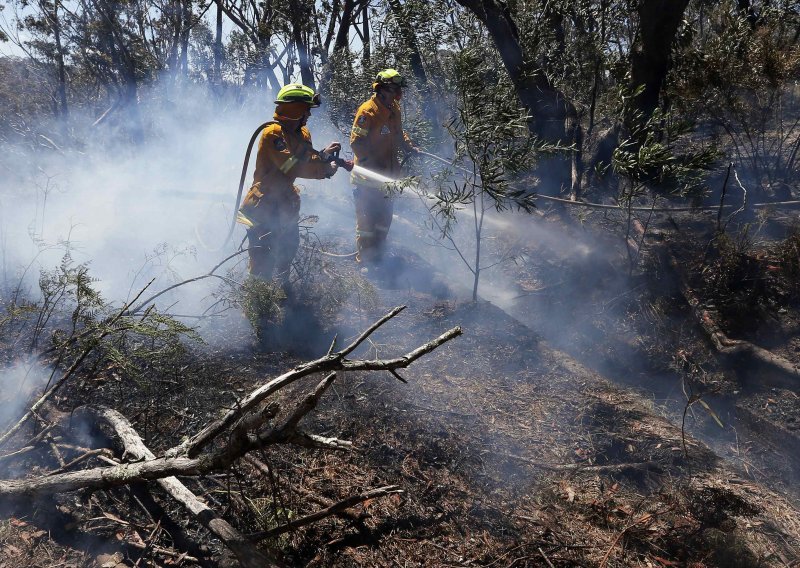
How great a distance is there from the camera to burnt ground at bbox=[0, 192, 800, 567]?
2.83 m

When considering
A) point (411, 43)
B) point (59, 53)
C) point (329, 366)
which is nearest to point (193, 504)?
point (329, 366)

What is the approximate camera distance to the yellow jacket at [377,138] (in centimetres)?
632

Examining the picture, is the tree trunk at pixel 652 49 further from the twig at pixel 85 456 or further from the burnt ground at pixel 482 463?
the twig at pixel 85 456

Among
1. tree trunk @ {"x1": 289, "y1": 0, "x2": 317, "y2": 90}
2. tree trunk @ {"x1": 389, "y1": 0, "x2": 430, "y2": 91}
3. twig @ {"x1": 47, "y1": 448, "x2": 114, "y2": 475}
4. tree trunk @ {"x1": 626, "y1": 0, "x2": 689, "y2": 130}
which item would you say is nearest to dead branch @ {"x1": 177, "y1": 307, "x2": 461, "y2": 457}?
twig @ {"x1": 47, "y1": 448, "x2": 114, "y2": 475}

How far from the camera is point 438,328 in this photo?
549 cm

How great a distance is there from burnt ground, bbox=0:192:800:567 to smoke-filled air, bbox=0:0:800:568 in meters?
0.02

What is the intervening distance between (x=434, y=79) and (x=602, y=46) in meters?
3.05

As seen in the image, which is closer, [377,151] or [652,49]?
[652,49]

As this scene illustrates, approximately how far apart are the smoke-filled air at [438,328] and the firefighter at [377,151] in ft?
0.12

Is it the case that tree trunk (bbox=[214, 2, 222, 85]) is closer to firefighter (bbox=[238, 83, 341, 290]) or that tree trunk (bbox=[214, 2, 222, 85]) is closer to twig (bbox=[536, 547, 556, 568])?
firefighter (bbox=[238, 83, 341, 290])

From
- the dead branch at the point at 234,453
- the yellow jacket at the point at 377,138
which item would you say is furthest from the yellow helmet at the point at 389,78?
the dead branch at the point at 234,453

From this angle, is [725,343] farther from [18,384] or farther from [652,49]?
[18,384]

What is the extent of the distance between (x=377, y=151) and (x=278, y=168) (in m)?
1.62

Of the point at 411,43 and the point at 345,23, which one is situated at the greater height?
the point at 345,23
